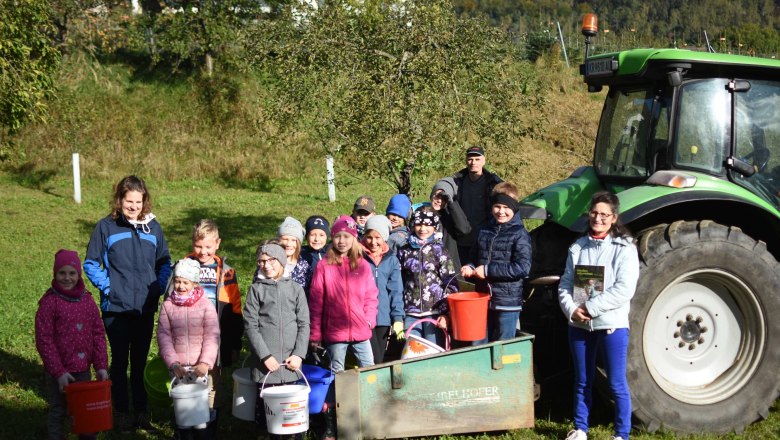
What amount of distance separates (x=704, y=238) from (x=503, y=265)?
1.27 meters

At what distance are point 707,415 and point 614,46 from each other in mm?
20708

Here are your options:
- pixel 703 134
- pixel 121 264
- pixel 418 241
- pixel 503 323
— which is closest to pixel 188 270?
pixel 121 264

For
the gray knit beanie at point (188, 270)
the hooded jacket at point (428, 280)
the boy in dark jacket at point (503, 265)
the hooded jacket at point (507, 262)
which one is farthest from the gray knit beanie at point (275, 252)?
the hooded jacket at point (507, 262)

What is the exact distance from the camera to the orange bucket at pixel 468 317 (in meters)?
5.47

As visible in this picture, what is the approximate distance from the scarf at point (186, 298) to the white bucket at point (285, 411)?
745mm

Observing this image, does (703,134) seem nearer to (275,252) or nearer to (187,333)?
(275,252)

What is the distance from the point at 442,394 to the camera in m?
5.29

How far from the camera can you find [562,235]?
6.32 meters

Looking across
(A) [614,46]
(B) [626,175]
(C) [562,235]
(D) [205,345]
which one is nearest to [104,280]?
(D) [205,345]

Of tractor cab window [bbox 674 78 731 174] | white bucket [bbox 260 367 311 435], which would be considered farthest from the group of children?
tractor cab window [bbox 674 78 731 174]

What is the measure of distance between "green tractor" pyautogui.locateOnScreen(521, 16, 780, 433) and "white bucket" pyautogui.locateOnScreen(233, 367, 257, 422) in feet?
6.71

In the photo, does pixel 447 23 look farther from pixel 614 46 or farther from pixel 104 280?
pixel 614 46

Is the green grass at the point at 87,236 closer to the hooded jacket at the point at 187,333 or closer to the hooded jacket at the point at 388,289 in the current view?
the hooded jacket at the point at 187,333

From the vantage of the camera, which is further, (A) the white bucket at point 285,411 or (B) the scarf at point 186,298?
(B) the scarf at point 186,298
